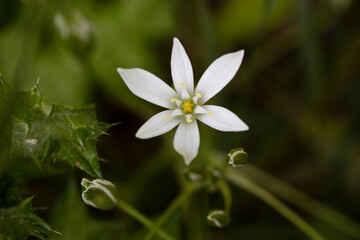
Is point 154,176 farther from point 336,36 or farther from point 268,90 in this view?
point 336,36

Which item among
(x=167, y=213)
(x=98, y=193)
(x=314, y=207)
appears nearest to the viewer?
(x=98, y=193)

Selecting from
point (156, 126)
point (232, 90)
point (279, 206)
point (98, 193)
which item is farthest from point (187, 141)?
point (232, 90)

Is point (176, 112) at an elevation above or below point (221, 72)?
below

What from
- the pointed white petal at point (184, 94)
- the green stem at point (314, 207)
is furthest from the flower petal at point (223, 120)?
the green stem at point (314, 207)

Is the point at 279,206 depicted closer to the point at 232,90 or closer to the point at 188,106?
the point at 188,106

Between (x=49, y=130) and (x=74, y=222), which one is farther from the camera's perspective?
(x=74, y=222)

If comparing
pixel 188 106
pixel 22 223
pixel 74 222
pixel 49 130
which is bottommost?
pixel 74 222
